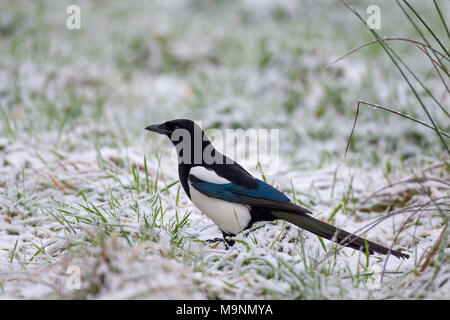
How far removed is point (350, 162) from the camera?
4051 mm

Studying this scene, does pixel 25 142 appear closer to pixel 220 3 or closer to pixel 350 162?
pixel 350 162

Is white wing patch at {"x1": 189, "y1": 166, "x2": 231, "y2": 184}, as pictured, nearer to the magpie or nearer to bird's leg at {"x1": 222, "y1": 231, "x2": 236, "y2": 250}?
the magpie

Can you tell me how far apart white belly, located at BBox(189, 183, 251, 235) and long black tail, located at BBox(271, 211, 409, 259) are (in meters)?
0.18

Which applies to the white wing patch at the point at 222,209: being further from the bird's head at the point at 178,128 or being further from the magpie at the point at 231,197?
the bird's head at the point at 178,128

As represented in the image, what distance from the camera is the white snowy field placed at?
6.41ft

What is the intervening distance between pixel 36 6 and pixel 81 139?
411 cm

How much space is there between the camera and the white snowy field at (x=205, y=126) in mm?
1955

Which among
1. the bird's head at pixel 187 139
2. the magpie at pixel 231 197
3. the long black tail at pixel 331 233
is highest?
the bird's head at pixel 187 139

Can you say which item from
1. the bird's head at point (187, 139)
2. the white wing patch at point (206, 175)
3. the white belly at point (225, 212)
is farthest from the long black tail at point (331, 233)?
the bird's head at point (187, 139)

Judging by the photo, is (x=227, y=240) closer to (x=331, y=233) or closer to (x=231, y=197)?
(x=231, y=197)

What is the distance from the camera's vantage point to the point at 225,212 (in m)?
2.44

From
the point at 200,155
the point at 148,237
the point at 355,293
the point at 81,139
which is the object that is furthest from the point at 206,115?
the point at 355,293

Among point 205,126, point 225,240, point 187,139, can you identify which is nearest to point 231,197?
point 225,240

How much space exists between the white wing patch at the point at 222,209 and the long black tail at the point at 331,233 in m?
0.18
